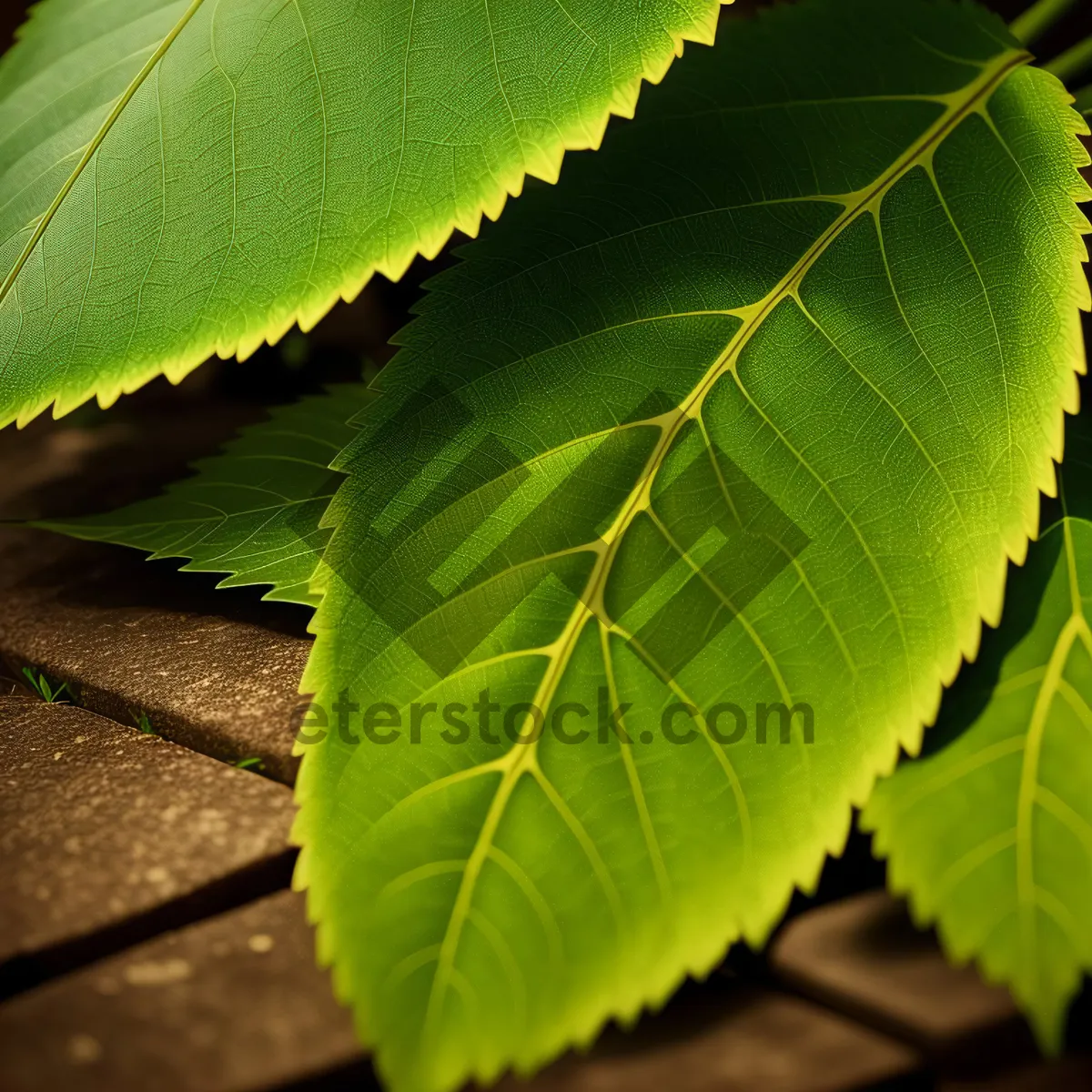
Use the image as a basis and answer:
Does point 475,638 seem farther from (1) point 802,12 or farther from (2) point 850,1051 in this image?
(1) point 802,12

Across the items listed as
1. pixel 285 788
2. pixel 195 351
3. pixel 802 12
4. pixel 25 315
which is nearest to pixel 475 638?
pixel 285 788

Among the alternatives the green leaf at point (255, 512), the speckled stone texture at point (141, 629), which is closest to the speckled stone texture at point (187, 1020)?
the speckled stone texture at point (141, 629)

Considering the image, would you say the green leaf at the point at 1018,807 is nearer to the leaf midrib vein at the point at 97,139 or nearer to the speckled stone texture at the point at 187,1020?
the speckled stone texture at the point at 187,1020

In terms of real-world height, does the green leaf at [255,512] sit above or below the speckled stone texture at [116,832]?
above

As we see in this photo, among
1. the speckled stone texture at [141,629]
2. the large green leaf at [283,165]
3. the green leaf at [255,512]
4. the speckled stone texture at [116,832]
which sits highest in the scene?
the large green leaf at [283,165]

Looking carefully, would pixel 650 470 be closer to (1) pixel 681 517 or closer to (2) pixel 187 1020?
(1) pixel 681 517
